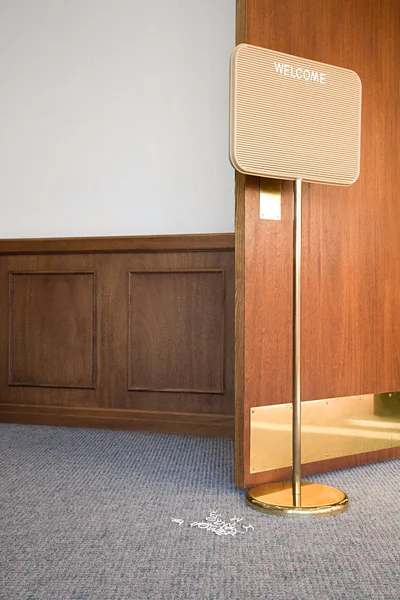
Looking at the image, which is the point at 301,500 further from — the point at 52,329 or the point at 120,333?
the point at 52,329

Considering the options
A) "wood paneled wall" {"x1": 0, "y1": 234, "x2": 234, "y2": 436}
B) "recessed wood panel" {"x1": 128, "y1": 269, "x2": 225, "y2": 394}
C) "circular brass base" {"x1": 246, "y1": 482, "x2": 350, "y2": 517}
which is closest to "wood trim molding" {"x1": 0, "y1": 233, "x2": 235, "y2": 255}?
"wood paneled wall" {"x1": 0, "y1": 234, "x2": 234, "y2": 436}

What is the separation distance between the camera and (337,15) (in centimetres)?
237

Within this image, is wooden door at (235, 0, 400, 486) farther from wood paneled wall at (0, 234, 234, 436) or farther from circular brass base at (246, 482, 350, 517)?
wood paneled wall at (0, 234, 234, 436)

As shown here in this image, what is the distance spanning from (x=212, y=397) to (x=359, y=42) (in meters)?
1.61

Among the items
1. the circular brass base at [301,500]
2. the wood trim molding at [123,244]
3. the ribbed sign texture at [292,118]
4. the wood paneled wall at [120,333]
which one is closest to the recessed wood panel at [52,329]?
the wood paneled wall at [120,333]

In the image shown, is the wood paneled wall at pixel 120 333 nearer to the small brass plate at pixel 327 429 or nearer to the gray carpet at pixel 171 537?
the gray carpet at pixel 171 537

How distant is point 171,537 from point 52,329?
182 cm

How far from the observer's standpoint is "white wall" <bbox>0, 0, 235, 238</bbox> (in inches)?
125

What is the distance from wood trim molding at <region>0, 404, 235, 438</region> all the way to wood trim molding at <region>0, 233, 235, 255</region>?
760 millimetres

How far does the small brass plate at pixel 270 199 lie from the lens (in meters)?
2.20

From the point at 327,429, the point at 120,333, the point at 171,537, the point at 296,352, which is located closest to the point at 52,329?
the point at 120,333

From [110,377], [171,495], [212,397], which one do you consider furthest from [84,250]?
[171,495]

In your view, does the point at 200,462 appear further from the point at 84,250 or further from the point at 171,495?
A: the point at 84,250

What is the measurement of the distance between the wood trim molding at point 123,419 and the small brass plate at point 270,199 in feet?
3.81
